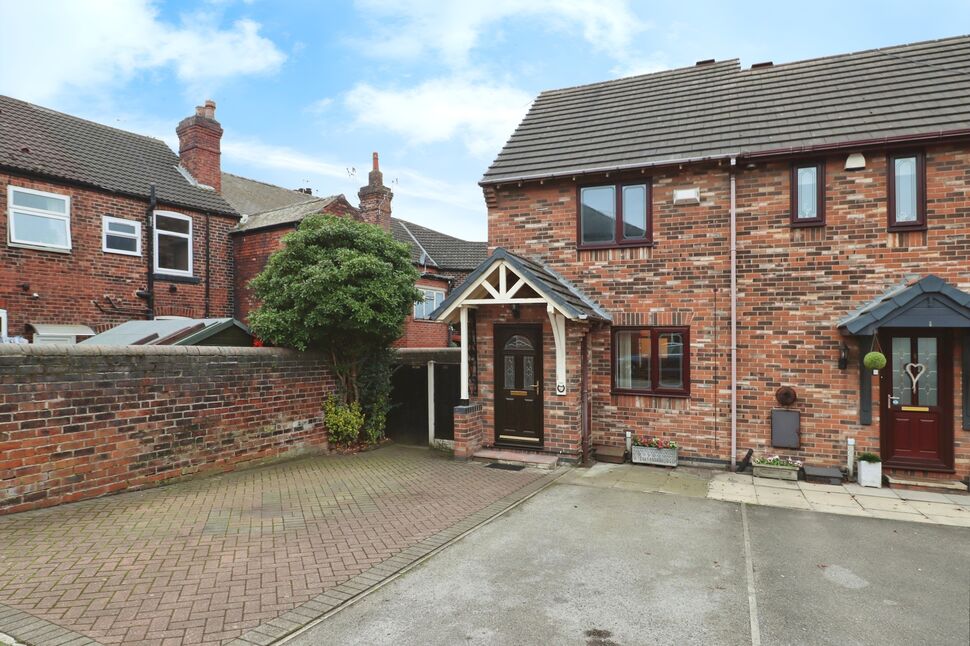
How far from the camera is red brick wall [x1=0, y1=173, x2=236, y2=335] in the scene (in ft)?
36.1

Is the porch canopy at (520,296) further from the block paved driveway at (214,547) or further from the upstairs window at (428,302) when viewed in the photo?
the upstairs window at (428,302)

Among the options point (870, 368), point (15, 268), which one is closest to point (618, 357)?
point (870, 368)

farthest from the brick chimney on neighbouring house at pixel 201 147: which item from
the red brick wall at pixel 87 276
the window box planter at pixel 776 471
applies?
the window box planter at pixel 776 471

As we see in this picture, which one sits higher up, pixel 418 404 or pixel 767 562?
pixel 418 404

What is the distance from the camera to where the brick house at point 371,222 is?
1452 cm

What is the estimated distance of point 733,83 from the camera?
35.9 feet

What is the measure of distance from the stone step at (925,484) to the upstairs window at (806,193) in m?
4.16

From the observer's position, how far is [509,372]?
10.0 m

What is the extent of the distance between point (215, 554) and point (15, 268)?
387 inches

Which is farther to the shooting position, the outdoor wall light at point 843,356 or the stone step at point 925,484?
the outdoor wall light at point 843,356

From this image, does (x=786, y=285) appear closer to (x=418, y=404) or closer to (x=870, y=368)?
(x=870, y=368)

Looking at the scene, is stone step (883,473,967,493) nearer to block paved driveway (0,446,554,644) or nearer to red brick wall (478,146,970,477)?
red brick wall (478,146,970,477)

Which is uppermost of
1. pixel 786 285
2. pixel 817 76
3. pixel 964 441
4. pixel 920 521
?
pixel 817 76

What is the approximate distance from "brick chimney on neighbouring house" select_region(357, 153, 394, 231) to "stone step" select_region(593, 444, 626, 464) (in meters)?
12.6
